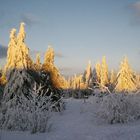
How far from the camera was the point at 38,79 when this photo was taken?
35812 millimetres

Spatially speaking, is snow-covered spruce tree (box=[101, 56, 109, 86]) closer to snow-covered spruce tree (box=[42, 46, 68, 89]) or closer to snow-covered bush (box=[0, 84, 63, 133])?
snow-covered spruce tree (box=[42, 46, 68, 89])

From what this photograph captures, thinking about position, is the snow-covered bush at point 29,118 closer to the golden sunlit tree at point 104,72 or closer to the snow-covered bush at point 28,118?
the snow-covered bush at point 28,118

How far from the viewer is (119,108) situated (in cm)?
2259

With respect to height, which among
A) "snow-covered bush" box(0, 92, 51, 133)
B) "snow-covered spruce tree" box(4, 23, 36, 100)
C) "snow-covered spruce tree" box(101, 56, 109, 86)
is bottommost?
"snow-covered bush" box(0, 92, 51, 133)

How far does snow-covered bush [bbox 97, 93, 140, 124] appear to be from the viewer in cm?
2192

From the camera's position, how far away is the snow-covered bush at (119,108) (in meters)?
21.9

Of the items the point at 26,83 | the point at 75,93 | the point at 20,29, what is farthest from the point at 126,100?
the point at 75,93

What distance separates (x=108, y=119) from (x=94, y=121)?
1.70 m

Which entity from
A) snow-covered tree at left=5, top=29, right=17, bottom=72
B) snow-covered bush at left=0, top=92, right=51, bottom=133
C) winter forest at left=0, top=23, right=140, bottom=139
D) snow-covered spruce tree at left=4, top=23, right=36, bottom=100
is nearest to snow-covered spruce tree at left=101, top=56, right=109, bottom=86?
winter forest at left=0, top=23, right=140, bottom=139

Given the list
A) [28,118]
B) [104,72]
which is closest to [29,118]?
[28,118]

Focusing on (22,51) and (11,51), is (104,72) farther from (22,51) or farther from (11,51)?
(22,51)

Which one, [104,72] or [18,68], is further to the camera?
[104,72]

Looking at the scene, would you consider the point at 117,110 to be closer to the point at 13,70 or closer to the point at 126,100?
Answer: the point at 126,100

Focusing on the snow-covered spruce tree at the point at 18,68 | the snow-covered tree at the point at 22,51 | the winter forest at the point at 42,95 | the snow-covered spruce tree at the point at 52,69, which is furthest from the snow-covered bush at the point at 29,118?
the snow-covered spruce tree at the point at 52,69
